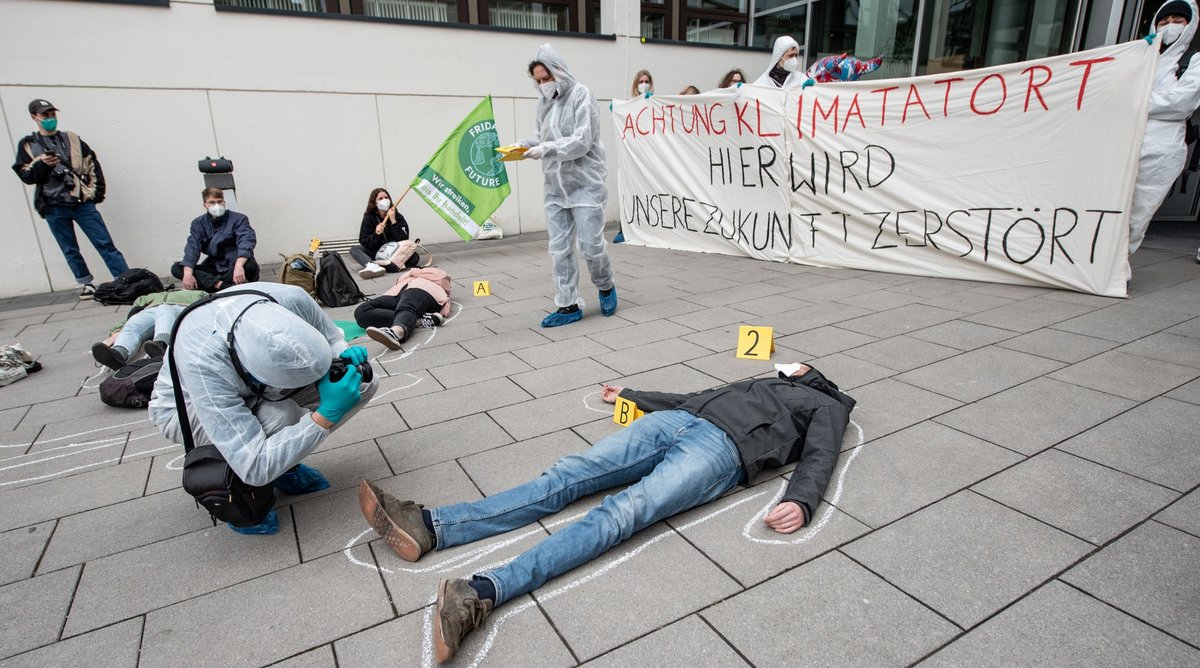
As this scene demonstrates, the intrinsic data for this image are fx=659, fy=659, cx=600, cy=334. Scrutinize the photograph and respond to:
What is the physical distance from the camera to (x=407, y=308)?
5.10 m

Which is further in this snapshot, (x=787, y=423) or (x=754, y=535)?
(x=787, y=423)

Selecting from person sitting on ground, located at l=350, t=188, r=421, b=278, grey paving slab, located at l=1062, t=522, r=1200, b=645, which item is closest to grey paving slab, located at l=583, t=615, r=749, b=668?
grey paving slab, located at l=1062, t=522, r=1200, b=645

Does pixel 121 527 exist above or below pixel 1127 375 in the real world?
below

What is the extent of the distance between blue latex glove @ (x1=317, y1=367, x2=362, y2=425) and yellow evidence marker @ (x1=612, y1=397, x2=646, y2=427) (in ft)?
4.26

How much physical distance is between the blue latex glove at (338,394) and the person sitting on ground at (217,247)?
4504 mm

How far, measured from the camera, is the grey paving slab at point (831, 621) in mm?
1818

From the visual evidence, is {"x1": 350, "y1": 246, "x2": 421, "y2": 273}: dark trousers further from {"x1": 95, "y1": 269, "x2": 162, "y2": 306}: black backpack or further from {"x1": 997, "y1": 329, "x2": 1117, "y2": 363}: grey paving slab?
{"x1": 997, "y1": 329, "x2": 1117, "y2": 363}: grey paving slab

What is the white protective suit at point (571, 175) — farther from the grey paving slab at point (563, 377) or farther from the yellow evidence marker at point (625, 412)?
the yellow evidence marker at point (625, 412)

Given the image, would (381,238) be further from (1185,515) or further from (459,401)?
(1185,515)

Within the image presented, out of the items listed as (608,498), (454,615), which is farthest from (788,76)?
(454,615)

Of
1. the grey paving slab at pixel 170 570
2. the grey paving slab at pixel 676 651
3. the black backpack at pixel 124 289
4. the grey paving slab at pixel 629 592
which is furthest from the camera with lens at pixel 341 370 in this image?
the black backpack at pixel 124 289

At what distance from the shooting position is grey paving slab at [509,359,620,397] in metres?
3.83

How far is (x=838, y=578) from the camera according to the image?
2.12 metres

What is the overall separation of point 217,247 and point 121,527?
437 centimetres
